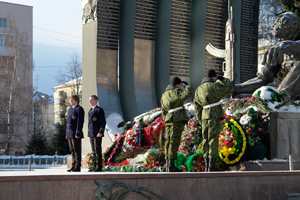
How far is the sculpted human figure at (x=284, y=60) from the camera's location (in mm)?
12945

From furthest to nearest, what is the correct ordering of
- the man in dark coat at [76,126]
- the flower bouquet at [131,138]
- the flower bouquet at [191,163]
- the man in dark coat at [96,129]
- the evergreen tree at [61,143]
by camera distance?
the evergreen tree at [61,143], the flower bouquet at [131,138], the man in dark coat at [76,126], the flower bouquet at [191,163], the man in dark coat at [96,129]

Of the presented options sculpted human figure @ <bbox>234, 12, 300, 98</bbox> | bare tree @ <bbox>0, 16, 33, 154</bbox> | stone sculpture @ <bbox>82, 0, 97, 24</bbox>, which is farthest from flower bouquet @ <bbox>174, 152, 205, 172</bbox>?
bare tree @ <bbox>0, 16, 33, 154</bbox>

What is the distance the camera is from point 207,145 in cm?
897

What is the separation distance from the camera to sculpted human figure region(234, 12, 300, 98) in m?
12.9

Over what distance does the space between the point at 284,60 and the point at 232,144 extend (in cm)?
431

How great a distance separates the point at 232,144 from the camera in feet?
33.0

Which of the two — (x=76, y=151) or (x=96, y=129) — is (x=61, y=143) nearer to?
(x=76, y=151)

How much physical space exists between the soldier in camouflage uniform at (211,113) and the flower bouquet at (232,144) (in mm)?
1169

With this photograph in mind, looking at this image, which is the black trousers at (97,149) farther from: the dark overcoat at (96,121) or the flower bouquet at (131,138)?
the flower bouquet at (131,138)

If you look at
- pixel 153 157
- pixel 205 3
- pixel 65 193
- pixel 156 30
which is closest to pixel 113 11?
pixel 156 30

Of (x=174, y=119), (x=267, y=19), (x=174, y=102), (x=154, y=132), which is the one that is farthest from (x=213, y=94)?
(x=267, y=19)

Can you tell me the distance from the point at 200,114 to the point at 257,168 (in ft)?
5.57

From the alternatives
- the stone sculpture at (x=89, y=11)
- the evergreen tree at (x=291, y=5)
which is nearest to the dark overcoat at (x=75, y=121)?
the stone sculpture at (x=89, y=11)

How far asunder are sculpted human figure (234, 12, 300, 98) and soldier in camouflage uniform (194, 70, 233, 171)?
435cm
